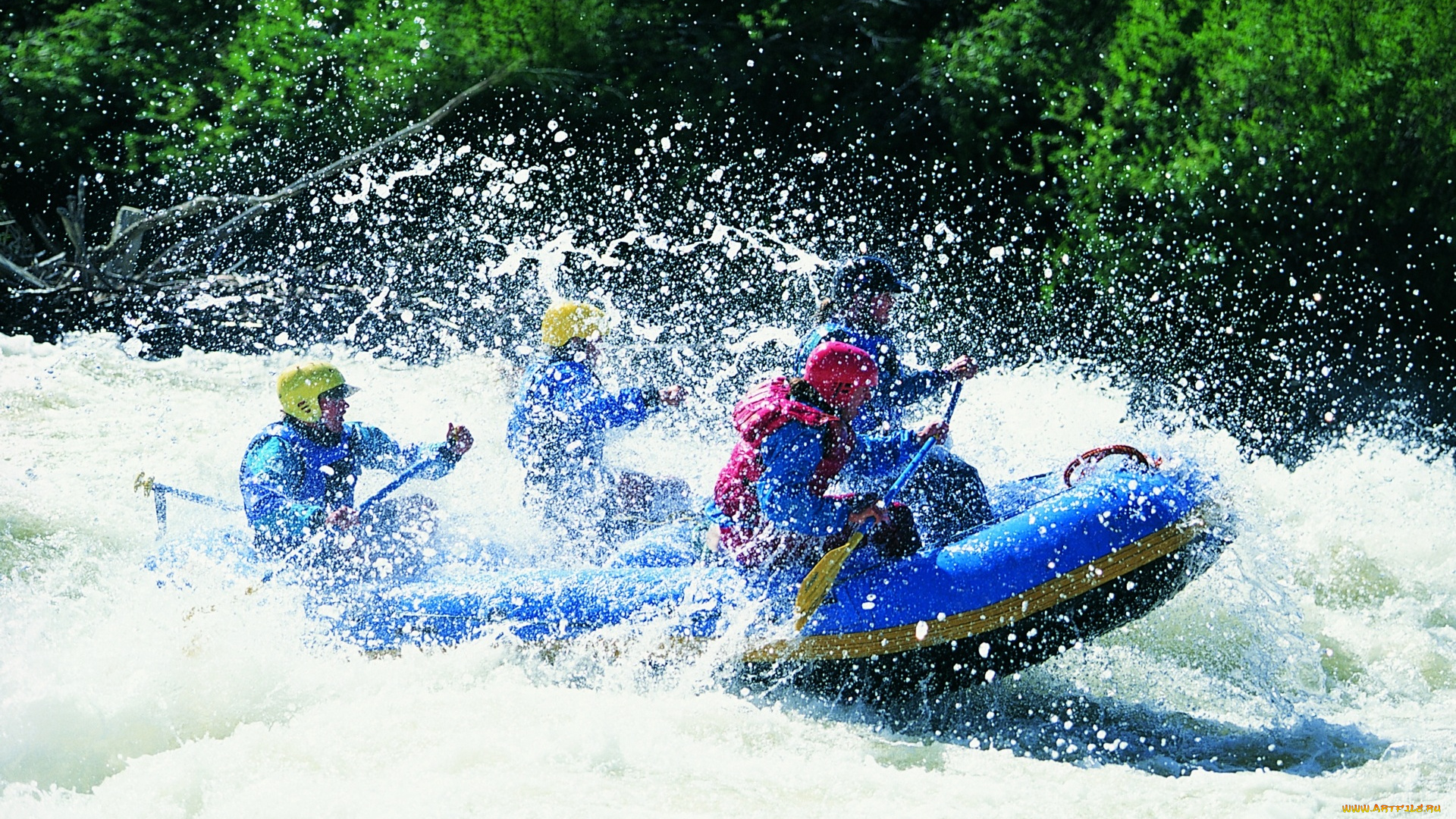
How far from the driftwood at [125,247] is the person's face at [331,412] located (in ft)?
17.3

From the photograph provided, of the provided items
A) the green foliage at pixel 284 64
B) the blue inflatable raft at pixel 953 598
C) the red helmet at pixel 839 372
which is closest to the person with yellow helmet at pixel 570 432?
the blue inflatable raft at pixel 953 598

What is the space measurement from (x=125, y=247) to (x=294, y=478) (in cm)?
607

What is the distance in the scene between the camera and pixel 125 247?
414 inches

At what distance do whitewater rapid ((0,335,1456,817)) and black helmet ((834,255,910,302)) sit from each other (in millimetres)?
1343

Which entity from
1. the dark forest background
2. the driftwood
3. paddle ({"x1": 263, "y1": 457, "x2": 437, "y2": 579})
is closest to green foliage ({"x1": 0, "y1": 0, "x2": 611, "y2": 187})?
the dark forest background

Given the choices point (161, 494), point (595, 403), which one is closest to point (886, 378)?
point (595, 403)

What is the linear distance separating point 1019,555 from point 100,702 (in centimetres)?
334

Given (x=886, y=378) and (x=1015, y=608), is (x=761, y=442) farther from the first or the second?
(x=886, y=378)

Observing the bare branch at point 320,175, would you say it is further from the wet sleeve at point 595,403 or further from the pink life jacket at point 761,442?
the pink life jacket at point 761,442

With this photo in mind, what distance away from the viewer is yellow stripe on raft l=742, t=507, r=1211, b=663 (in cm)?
478

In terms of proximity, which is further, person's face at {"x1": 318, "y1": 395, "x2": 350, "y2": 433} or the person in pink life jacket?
person's face at {"x1": 318, "y1": 395, "x2": 350, "y2": 433}

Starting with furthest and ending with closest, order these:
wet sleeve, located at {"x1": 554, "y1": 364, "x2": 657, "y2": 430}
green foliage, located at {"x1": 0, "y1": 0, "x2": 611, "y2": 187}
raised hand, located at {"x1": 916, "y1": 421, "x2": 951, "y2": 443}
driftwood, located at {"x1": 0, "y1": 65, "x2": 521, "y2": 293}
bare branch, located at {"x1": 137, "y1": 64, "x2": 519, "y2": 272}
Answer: green foliage, located at {"x1": 0, "y1": 0, "x2": 611, "y2": 187}
bare branch, located at {"x1": 137, "y1": 64, "x2": 519, "y2": 272}
driftwood, located at {"x1": 0, "y1": 65, "x2": 521, "y2": 293}
wet sleeve, located at {"x1": 554, "y1": 364, "x2": 657, "y2": 430}
raised hand, located at {"x1": 916, "y1": 421, "x2": 951, "y2": 443}

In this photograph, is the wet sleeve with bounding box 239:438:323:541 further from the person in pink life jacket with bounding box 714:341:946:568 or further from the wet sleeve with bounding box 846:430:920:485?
the wet sleeve with bounding box 846:430:920:485

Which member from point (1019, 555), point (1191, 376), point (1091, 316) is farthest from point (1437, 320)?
point (1019, 555)
